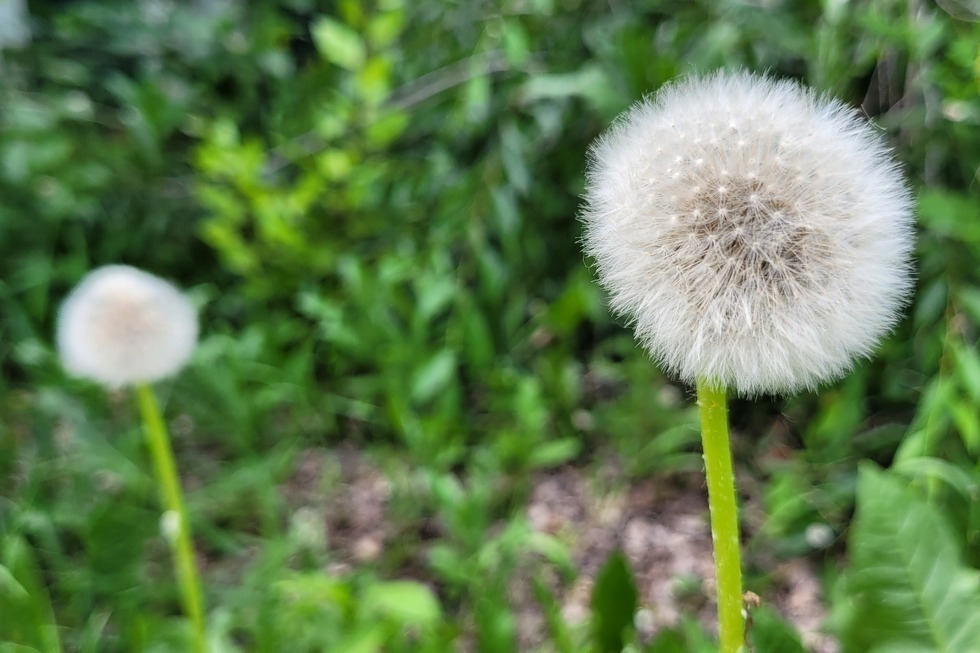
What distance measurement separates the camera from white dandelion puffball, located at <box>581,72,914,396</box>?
56cm

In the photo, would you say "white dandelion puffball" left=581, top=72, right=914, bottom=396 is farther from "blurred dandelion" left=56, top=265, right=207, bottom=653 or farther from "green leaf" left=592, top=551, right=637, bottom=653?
"blurred dandelion" left=56, top=265, right=207, bottom=653

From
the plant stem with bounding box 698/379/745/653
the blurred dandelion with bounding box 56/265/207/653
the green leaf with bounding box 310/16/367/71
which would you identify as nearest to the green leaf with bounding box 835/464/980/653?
the plant stem with bounding box 698/379/745/653

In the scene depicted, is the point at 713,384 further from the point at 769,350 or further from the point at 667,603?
the point at 667,603

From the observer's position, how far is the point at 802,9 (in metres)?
1.44

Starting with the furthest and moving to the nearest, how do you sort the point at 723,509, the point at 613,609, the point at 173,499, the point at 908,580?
the point at 173,499 < the point at 613,609 < the point at 908,580 < the point at 723,509

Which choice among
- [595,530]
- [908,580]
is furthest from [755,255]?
[595,530]

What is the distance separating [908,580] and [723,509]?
230mm

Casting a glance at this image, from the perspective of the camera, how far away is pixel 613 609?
0.88 metres

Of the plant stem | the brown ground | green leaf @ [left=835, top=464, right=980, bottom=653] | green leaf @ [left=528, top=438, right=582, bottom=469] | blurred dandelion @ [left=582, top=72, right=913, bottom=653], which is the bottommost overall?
the brown ground

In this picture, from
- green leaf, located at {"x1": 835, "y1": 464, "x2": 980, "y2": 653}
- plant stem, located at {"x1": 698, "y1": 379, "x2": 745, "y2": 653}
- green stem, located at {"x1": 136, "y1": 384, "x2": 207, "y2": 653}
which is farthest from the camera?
green stem, located at {"x1": 136, "y1": 384, "x2": 207, "y2": 653}

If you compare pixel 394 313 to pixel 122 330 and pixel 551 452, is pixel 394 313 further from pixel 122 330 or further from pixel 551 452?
pixel 122 330

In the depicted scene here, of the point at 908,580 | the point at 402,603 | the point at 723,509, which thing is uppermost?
the point at 723,509

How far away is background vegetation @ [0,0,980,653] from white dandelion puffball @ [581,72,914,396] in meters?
0.65

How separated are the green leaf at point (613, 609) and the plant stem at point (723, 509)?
0.34 meters
